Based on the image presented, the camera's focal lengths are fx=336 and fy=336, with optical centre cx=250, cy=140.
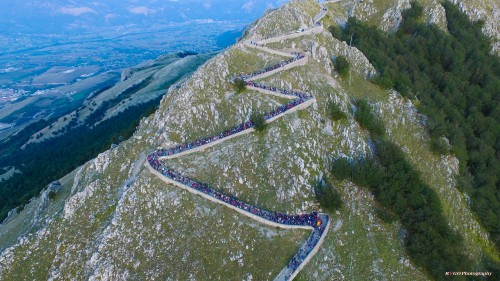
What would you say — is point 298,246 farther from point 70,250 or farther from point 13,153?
point 13,153

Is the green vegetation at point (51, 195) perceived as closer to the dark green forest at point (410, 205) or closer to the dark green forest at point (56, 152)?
the dark green forest at point (56, 152)

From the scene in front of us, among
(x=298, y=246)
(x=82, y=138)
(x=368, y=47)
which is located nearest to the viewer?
(x=298, y=246)

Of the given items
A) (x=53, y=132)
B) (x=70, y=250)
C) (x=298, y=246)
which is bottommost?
(x=53, y=132)

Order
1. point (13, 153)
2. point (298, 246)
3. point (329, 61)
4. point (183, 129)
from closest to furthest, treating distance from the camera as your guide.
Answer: point (298, 246) < point (183, 129) < point (329, 61) < point (13, 153)

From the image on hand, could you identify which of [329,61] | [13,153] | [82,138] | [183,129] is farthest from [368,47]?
[13,153]

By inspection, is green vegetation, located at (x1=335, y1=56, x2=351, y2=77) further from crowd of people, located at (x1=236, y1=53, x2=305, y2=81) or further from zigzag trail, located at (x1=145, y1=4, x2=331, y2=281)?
zigzag trail, located at (x1=145, y1=4, x2=331, y2=281)

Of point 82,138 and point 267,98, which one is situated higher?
point 267,98
